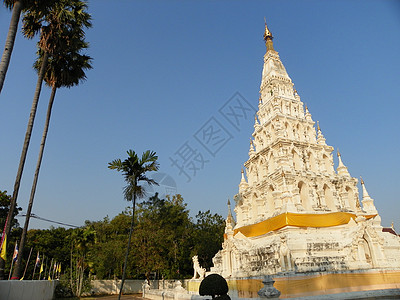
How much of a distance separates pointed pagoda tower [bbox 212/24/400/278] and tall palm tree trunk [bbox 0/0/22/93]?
17.6 meters

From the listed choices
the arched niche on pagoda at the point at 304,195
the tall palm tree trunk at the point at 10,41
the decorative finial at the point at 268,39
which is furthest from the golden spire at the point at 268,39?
the tall palm tree trunk at the point at 10,41

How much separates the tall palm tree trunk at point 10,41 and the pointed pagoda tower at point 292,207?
691 inches

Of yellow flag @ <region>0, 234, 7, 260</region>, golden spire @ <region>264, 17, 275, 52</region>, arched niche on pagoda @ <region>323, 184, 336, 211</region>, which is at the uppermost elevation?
golden spire @ <region>264, 17, 275, 52</region>

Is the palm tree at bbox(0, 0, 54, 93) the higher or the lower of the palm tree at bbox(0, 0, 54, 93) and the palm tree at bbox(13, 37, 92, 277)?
the lower

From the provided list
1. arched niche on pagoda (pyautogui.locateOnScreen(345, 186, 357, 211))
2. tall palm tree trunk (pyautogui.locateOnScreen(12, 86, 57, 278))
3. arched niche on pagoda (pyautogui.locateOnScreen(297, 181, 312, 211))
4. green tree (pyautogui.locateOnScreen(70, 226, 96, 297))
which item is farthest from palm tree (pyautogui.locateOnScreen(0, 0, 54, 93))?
arched niche on pagoda (pyautogui.locateOnScreen(345, 186, 357, 211))

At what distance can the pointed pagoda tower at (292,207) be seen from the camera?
19.3 m

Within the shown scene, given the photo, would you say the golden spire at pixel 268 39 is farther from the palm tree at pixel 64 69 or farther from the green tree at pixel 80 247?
the green tree at pixel 80 247

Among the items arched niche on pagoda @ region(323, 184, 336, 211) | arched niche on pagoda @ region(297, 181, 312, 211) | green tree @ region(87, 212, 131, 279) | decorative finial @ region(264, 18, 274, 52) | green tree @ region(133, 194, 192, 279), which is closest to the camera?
arched niche on pagoda @ region(297, 181, 312, 211)

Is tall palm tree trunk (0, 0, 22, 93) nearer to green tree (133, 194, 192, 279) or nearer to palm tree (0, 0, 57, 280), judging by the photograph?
palm tree (0, 0, 57, 280)

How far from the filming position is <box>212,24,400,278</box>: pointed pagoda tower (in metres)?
19.3

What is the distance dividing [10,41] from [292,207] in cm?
2031

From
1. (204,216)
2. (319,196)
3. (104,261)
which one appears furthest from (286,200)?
(104,261)

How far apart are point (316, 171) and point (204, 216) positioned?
18186 mm

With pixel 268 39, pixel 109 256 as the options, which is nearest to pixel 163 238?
pixel 109 256
